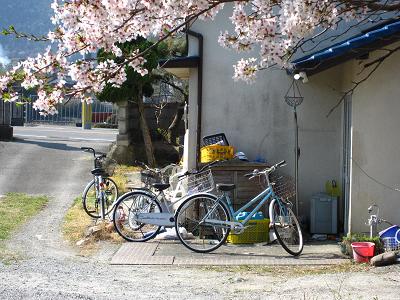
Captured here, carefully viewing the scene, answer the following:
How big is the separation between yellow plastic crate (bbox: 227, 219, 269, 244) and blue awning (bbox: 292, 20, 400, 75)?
102 inches

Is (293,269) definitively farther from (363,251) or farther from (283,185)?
(283,185)

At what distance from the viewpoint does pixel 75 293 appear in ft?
24.9

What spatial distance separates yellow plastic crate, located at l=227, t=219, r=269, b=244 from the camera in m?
11.1

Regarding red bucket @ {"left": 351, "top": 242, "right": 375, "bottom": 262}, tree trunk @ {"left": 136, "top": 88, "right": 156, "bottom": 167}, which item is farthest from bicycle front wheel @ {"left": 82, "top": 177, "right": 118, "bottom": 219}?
tree trunk @ {"left": 136, "top": 88, "right": 156, "bottom": 167}

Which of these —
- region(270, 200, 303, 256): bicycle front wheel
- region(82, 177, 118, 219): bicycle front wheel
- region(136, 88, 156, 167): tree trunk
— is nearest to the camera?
region(270, 200, 303, 256): bicycle front wheel

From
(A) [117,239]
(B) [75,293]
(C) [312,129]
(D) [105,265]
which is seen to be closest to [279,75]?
(C) [312,129]

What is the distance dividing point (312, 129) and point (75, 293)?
606 centimetres

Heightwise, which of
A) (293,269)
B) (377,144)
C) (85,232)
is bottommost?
(293,269)

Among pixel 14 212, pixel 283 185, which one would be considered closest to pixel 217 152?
pixel 283 185

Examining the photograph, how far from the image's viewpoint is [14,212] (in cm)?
1348

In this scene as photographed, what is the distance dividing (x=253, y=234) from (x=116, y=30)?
18.2 feet

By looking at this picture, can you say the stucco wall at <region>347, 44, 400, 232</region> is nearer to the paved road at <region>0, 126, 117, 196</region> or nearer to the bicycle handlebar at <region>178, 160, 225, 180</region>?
the bicycle handlebar at <region>178, 160, 225, 180</region>

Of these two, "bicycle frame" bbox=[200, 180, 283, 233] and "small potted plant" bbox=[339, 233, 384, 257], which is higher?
"bicycle frame" bbox=[200, 180, 283, 233]

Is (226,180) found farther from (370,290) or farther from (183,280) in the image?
(370,290)
